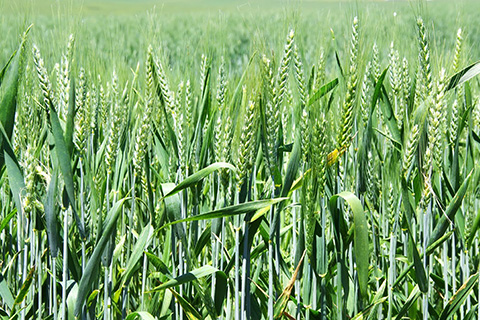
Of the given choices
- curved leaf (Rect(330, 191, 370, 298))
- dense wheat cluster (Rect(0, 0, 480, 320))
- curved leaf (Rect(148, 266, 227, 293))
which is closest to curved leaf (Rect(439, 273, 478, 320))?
dense wheat cluster (Rect(0, 0, 480, 320))

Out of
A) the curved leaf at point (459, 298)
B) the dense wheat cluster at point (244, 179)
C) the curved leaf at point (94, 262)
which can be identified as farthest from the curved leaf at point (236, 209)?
the curved leaf at point (459, 298)

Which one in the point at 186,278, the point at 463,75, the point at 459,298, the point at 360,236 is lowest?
the point at 459,298

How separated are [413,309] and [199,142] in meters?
0.75

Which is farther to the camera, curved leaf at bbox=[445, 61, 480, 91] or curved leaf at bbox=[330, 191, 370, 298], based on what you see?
curved leaf at bbox=[445, 61, 480, 91]

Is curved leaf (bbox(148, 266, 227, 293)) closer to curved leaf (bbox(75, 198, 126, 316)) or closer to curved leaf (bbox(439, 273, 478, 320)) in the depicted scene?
curved leaf (bbox(75, 198, 126, 316))

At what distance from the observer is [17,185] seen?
51.5 inches

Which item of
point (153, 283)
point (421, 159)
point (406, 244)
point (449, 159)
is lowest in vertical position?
point (153, 283)

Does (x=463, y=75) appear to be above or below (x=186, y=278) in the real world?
above

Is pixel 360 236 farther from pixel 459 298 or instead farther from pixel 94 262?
pixel 94 262

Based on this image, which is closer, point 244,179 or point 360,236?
point 360,236

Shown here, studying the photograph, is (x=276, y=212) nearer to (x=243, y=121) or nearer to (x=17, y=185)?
(x=243, y=121)

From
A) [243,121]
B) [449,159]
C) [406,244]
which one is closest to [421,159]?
[406,244]

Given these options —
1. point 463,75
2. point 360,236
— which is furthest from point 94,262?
point 463,75

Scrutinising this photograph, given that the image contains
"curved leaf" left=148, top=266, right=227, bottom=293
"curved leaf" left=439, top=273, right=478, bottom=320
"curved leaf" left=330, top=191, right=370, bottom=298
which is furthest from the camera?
"curved leaf" left=439, top=273, right=478, bottom=320
